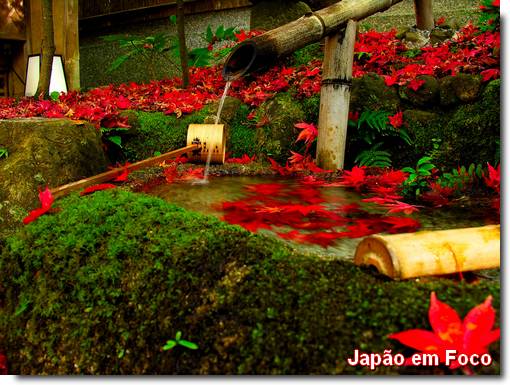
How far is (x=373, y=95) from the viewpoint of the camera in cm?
463

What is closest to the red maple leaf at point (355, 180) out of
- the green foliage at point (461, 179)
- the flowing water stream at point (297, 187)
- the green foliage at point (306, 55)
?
the flowing water stream at point (297, 187)

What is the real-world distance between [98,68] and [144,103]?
5.73 meters

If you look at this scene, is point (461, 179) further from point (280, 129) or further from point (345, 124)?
point (280, 129)

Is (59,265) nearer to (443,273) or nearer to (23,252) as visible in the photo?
(23,252)

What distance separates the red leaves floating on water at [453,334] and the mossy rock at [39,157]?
3199 mm

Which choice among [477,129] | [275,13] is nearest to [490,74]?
[477,129]

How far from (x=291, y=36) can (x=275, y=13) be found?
4.10 meters

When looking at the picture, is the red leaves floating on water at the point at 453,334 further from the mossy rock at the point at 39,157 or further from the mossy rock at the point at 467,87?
the mossy rock at the point at 467,87

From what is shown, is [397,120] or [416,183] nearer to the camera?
[416,183]

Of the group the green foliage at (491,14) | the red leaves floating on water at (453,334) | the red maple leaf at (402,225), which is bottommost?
the red leaves floating on water at (453,334)

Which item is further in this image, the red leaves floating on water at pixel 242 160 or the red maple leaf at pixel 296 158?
the red leaves floating on water at pixel 242 160

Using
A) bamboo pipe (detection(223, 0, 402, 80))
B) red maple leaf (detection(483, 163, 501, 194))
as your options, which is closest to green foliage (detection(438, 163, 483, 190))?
red maple leaf (detection(483, 163, 501, 194))

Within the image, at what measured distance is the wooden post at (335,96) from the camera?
4.04 metres

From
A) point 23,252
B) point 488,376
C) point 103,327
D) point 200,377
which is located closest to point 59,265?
point 23,252
